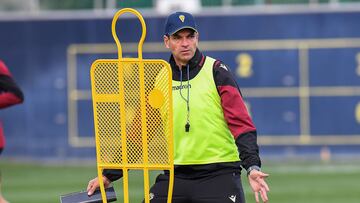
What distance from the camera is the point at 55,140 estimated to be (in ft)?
89.6

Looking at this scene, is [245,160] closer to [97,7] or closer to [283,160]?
[283,160]

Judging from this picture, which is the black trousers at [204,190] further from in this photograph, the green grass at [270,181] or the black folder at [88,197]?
the green grass at [270,181]

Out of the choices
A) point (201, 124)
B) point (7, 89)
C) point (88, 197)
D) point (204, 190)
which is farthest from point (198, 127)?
point (7, 89)

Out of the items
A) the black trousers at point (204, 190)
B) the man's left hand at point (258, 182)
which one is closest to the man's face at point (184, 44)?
the black trousers at point (204, 190)

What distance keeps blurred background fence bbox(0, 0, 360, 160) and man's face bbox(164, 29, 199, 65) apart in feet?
62.8

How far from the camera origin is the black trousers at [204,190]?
7250 millimetres

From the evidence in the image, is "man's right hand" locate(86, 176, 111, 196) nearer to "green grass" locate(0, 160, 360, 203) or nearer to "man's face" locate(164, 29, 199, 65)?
"man's face" locate(164, 29, 199, 65)

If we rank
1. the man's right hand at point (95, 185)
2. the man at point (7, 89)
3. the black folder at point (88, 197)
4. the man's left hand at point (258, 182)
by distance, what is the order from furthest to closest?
the man at point (7, 89) → the man's right hand at point (95, 185) → the black folder at point (88, 197) → the man's left hand at point (258, 182)

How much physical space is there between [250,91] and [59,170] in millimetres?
5655

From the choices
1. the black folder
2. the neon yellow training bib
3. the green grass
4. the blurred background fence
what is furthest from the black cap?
the blurred background fence

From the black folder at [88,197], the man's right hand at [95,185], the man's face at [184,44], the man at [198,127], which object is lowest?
the black folder at [88,197]

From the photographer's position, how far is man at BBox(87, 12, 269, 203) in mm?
7242

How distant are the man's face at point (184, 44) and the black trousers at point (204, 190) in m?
0.80

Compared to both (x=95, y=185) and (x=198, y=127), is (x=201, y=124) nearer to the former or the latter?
(x=198, y=127)
